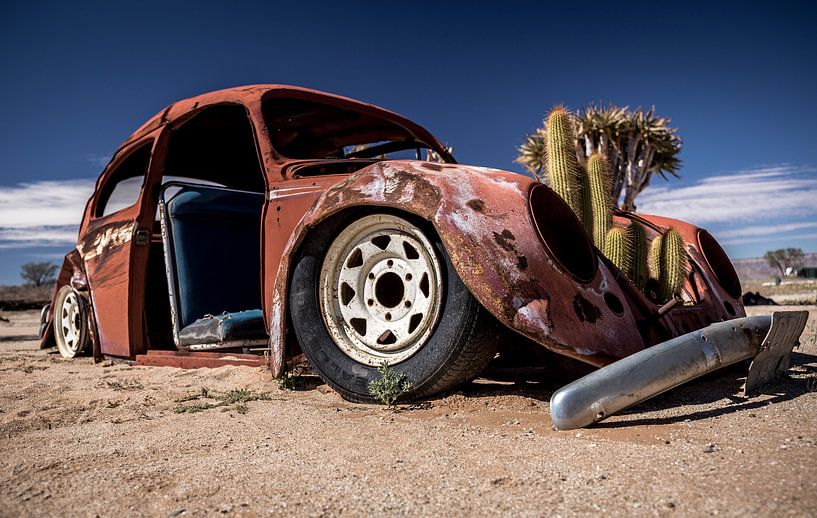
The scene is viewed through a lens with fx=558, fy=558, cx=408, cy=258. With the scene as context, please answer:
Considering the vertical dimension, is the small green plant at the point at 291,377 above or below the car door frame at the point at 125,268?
below

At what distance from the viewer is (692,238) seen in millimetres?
3904

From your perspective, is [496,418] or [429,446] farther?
[496,418]

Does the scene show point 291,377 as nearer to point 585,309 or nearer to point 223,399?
point 223,399

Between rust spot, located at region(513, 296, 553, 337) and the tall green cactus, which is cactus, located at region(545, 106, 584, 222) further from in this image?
rust spot, located at region(513, 296, 553, 337)

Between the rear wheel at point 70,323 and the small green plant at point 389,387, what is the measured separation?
3672 millimetres

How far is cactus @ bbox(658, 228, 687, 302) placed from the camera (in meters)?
3.47

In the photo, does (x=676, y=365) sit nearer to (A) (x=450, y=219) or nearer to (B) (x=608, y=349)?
(B) (x=608, y=349)

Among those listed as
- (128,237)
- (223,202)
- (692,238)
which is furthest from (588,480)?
(128,237)

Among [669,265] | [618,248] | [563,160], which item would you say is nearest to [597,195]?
[563,160]

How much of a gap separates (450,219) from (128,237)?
2916 millimetres

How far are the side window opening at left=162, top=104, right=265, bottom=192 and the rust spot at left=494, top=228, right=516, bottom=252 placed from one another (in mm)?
2508

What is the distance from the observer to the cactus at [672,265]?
3.47 m

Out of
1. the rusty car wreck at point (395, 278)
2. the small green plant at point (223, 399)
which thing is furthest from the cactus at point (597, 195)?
the small green plant at point (223, 399)

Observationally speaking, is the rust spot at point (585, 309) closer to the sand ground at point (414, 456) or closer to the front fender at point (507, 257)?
the front fender at point (507, 257)
